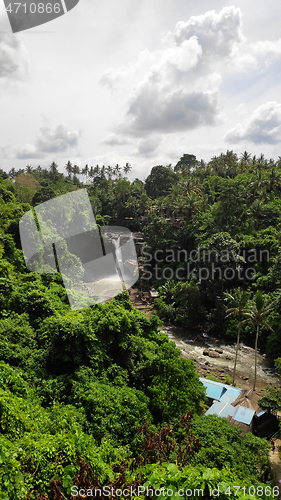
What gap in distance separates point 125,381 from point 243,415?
7.93m

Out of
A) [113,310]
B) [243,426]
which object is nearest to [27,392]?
[113,310]

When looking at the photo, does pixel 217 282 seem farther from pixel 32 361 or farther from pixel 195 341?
pixel 32 361

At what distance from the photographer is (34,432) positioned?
6.36 metres

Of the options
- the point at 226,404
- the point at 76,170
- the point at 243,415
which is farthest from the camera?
the point at 76,170

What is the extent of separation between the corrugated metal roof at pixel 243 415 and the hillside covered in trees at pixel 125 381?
344 centimetres

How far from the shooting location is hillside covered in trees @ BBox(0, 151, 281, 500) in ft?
15.4

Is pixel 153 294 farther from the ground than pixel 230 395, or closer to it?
closer to it

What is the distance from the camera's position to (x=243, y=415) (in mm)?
15250

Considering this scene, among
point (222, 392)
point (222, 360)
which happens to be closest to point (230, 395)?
point (222, 392)

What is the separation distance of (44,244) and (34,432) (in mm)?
19474

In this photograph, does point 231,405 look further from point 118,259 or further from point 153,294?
point 118,259

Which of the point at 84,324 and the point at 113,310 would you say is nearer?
the point at 84,324

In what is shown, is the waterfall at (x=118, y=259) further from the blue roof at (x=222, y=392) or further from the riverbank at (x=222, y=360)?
the blue roof at (x=222, y=392)

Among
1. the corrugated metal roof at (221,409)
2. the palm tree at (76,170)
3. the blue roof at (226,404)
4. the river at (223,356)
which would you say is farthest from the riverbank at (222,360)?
the palm tree at (76,170)
